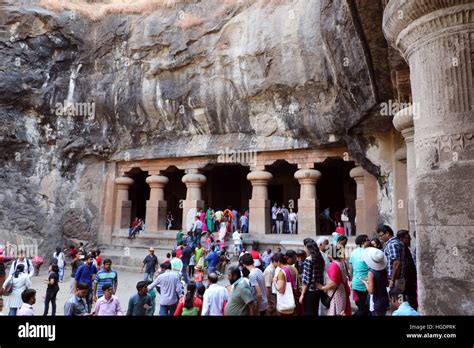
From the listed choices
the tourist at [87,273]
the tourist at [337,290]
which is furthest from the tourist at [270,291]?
the tourist at [87,273]

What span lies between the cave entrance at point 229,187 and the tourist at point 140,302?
44.2 ft

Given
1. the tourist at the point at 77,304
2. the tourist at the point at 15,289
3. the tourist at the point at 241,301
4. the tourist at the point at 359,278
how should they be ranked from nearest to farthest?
1. the tourist at the point at 241,301
2. the tourist at the point at 77,304
3. the tourist at the point at 359,278
4. the tourist at the point at 15,289

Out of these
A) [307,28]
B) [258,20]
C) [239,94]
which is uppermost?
[258,20]

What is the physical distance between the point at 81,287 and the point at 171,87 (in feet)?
30.8

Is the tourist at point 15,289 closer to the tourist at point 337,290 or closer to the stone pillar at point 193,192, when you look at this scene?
the tourist at point 337,290

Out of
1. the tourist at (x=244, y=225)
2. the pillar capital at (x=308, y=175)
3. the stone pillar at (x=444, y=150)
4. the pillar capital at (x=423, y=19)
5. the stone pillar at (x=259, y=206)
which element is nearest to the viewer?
the stone pillar at (x=444, y=150)

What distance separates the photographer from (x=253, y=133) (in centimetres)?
1234

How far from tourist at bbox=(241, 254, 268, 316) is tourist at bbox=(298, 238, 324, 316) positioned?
1.40 ft

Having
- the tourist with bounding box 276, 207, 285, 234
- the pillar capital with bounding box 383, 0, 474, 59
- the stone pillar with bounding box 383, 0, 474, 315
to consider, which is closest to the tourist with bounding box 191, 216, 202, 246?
the tourist with bounding box 276, 207, 285, 234

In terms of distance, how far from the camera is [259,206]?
12.6 meters

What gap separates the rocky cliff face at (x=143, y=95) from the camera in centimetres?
1073

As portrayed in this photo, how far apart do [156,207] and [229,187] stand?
559 centimetres
